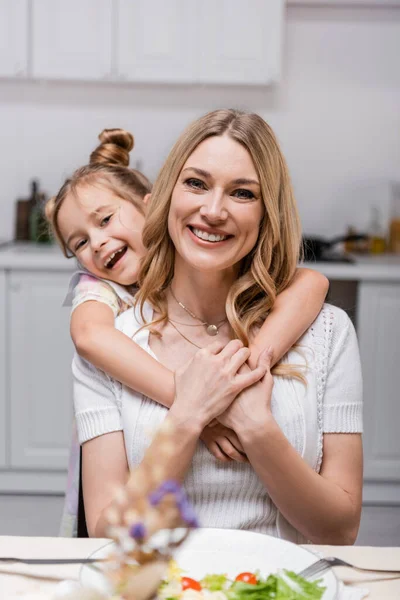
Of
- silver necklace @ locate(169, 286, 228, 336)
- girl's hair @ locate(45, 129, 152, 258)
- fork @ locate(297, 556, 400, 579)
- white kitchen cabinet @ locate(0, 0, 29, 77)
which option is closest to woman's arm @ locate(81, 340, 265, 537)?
silver necklace @ locate(169, 286, 228, 336)

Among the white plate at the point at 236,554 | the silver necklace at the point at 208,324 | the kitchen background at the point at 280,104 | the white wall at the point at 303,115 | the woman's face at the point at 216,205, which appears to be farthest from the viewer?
the white wall at the point at 303,115

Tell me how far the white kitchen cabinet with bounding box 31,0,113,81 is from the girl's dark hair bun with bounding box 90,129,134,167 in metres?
1.74

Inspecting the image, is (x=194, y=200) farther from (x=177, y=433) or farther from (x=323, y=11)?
(x=323, y=11)

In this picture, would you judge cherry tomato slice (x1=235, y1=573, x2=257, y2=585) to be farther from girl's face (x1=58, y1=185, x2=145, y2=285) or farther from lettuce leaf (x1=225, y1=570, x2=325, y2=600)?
girl's face (x1=58, y1=185, x2=145, y2=285)

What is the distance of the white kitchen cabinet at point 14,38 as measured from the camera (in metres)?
3.30

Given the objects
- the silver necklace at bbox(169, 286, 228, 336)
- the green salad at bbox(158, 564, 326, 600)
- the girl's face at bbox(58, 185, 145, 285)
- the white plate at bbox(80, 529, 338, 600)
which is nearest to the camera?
the green salad at bbox(158, 564, 326, 600)

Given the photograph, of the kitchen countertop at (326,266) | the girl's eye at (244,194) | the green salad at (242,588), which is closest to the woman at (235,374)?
the girl's eye at (244,194)

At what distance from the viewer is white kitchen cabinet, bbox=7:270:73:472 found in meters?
3.17

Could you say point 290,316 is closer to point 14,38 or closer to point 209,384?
point 209,384

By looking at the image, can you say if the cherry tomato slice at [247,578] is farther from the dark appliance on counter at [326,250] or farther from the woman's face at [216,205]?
the dark appliance on counter at [326,250]

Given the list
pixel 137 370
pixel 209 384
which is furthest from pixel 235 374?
→ pixel 137 370

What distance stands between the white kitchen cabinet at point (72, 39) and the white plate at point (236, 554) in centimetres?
269

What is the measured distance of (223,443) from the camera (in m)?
1.31

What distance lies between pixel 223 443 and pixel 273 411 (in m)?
0.11
